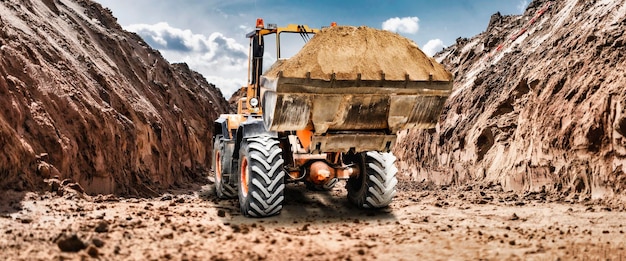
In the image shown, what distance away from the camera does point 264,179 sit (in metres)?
7.54

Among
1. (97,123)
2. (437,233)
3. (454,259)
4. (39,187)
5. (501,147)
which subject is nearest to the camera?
(454,259)

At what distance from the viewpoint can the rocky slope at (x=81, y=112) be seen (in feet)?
28.9

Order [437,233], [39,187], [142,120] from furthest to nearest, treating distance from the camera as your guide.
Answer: [142,120]
[39,187]
[437,233]

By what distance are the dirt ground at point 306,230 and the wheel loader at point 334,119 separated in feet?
1.85

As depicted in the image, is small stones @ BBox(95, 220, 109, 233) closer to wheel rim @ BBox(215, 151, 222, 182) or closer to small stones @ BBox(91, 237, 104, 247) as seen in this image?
small stones @ BBox(91, 237, 104, 247)

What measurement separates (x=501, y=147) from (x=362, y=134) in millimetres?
7371

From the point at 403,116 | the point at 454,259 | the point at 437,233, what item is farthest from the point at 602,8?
the point at 454,259

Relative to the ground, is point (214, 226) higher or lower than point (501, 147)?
lower

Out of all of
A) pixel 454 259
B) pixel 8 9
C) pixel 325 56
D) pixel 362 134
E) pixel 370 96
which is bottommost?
pixel 454 259

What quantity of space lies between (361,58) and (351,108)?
0.70 meters

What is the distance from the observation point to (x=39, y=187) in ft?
27.0

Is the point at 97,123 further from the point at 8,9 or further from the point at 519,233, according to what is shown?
the point at 519,233

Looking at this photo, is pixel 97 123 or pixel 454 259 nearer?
pixel 454 259

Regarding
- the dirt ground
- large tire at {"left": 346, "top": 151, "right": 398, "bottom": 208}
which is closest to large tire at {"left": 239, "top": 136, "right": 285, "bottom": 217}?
the dirt ground
